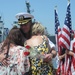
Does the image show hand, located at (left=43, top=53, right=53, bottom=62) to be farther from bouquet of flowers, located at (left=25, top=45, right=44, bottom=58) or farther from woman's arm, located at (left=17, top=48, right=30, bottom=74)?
woman's arm, located at (left=17, top=48, right=30, bottom=74)

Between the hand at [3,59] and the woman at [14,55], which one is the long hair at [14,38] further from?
the hand at [3,59]

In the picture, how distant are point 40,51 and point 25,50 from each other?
0.26 m

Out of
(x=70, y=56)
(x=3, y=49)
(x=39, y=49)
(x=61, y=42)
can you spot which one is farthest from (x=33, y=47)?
(x=61, y=42)

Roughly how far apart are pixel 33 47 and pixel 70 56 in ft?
8.58

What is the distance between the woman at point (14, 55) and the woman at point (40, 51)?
0.56 feet

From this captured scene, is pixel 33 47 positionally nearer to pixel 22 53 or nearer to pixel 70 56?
pixel 22 53

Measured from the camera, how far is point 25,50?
4629 millimetres

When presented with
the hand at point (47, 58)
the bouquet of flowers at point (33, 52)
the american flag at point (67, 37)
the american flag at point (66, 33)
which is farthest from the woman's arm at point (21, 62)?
the american flag at point (66, 33)

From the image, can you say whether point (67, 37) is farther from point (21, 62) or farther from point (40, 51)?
point (21, 62)

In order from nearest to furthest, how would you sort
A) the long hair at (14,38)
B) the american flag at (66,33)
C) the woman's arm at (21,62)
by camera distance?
the woman's arm at (21,62)
the long hair at (14,38)
the american flag at (66,33)

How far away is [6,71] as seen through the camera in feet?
15.3

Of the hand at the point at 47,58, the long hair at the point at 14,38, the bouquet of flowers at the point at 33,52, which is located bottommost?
the hand at the point at 47,58

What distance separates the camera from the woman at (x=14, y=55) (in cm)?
461

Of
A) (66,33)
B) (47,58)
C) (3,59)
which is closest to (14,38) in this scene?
(3,59)
